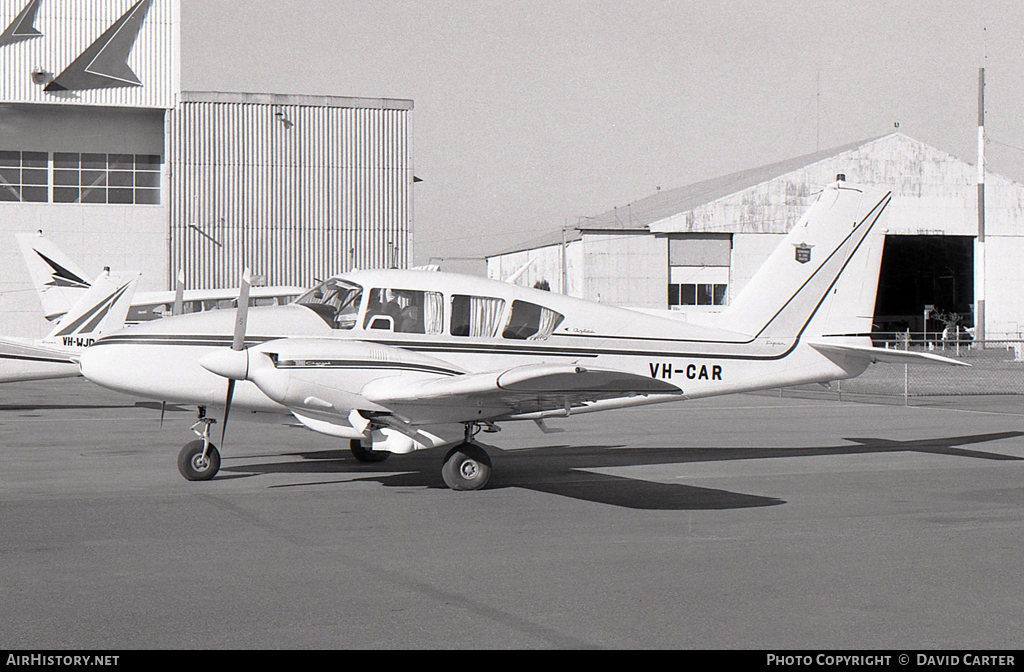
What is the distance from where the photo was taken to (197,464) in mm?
10977

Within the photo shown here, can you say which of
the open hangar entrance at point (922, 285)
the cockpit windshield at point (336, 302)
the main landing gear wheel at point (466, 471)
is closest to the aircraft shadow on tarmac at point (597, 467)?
the main landing gear wheel at point (466, 471)

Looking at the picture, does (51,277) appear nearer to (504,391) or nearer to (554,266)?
(504,391)

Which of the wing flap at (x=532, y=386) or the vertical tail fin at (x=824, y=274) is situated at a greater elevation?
the vertical tail fin at (x=824, y=274)

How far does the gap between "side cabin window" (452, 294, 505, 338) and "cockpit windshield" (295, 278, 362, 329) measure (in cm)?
109

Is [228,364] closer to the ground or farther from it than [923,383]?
farther from it

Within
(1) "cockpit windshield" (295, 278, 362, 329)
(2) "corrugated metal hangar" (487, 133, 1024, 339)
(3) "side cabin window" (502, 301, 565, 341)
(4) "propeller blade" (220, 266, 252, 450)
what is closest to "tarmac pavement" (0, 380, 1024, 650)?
(4) "propeller blade" (220, 266, 252, 450)

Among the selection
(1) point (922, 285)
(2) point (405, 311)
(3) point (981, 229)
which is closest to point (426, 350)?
(2) point (405, 311)

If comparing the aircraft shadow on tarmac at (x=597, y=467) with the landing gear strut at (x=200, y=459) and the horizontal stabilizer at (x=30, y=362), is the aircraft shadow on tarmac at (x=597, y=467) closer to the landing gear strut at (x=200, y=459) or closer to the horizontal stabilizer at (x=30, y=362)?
the landing gear strut at (x=200, y=459)

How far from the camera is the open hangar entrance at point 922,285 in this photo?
7269 cm

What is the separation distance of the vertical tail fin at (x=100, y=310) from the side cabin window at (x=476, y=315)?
13001 millimetres

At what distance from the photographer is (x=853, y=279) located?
13492 mm

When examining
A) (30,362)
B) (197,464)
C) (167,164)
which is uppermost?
(167,164)

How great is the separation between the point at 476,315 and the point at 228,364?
284cm

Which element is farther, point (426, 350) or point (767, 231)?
point (767, 231)
